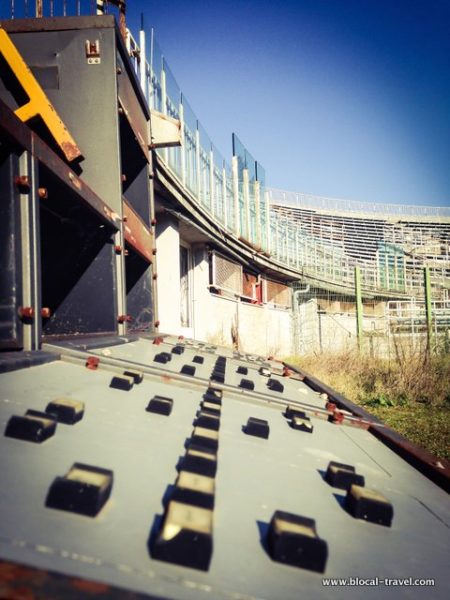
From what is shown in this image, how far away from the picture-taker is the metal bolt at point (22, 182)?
1.24 m

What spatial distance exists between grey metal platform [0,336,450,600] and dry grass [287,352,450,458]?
2237 millimetres

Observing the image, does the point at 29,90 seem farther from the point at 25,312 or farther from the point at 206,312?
the point at 206,312

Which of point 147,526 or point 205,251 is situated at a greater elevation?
point 205,251

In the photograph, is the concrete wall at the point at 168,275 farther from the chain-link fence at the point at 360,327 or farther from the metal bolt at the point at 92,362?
the metal bolt at the point at 92,362

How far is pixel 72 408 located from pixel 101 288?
1.63 metres

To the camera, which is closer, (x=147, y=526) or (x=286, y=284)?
(x=147, y=526)

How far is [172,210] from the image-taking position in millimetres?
6086

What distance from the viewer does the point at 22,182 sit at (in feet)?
4.09

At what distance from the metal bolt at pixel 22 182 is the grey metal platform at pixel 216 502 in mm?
651

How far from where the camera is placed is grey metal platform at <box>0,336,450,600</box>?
44 cm

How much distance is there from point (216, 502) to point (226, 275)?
26.5ft

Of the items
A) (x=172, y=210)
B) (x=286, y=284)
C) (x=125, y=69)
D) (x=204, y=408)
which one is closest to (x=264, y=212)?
(x=286, y=284)

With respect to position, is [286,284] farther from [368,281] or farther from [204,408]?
[204,408]

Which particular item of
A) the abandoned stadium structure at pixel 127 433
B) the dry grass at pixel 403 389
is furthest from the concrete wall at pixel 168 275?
the dry grass at pixel 403 389
